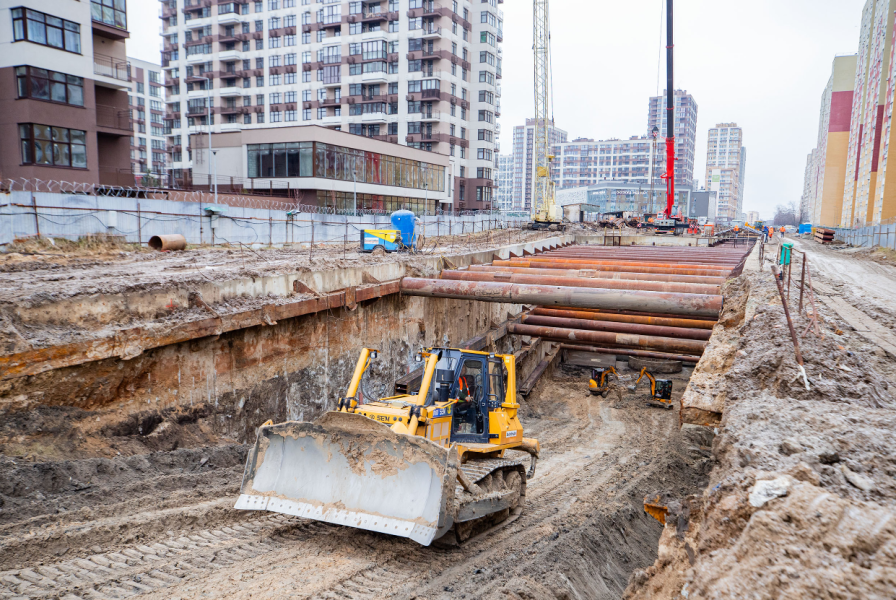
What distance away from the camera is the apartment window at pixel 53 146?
26.9 m

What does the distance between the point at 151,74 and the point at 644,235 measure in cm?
8912

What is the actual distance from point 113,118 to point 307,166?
44.9 feet

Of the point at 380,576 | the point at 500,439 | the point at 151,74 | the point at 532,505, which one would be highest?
the point at 151,74

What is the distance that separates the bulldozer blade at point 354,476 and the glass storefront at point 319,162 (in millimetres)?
38327

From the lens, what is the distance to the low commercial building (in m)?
43.1

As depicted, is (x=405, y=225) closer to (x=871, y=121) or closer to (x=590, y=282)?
(x=590, y=282)

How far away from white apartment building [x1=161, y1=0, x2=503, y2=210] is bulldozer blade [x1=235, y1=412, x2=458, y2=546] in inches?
2241

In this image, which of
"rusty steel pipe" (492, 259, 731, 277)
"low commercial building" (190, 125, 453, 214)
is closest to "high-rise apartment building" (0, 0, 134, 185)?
"low commercial building" (190, 125, 453, 214)

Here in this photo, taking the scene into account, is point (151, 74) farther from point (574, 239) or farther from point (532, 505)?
point (532, 505)

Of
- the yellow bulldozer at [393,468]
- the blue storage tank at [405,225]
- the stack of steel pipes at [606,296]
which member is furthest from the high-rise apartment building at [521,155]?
the yellow bulldozer at [393,468]

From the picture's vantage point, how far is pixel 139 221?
717 inches

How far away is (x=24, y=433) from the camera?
7.94m

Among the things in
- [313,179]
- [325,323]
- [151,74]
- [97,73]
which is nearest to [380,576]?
[325,323]

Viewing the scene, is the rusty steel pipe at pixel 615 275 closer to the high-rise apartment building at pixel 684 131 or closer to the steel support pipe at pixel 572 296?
the steel support pipe at pixel 572 296
